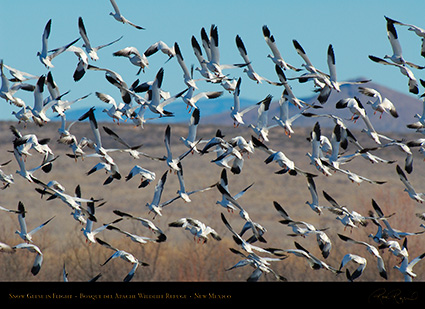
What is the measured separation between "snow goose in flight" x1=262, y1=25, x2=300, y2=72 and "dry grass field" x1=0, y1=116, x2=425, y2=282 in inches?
798

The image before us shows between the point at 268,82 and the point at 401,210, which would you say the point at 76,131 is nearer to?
the point at 401,210

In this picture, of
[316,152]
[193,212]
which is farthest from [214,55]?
[193,212]

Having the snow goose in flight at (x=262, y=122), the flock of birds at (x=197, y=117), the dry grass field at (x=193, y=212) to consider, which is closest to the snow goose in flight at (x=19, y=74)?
the flock of birds at (x=197, y=117)

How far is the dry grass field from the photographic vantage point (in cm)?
4264

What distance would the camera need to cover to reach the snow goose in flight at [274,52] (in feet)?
69.3

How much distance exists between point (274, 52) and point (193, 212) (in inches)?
1795

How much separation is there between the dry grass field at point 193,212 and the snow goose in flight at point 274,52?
20.3 metres

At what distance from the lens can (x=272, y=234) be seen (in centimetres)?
6103

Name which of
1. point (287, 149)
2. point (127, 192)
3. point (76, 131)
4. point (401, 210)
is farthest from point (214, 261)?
point (76, 131)

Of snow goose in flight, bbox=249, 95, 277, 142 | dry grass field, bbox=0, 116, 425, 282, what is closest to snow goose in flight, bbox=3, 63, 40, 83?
snow goose in flight, bbox=249, 95, 277, 142

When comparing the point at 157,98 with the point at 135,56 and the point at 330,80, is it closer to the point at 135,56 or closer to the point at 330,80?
the point at 135,56

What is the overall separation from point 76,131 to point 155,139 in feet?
34.1

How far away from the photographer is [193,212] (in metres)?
65.9

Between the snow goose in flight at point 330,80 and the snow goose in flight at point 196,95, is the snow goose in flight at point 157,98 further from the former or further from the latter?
the snow goose in flight at point 330,80
